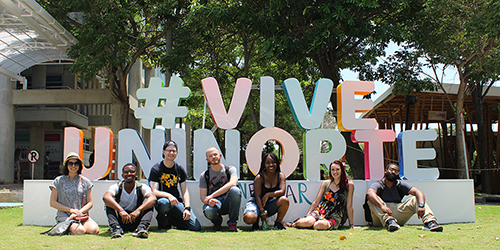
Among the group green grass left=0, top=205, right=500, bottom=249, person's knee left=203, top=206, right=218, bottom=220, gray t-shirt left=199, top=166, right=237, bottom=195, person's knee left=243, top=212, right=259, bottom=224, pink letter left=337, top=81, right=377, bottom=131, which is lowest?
green grass left=0, top=205, right=500, bottom=249

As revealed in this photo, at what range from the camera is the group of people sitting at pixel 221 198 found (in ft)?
19.7

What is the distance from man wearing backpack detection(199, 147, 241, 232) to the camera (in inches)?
243

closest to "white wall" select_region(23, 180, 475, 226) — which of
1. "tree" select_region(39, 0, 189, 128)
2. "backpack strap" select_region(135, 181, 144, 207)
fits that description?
"backpack strap" select_region(135, 181, 144, 207)

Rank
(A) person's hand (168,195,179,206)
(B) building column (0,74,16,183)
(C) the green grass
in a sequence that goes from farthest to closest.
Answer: (B) building column (0,74,16,183), (A) person's hand (168,195,179,206), (C) the green grass

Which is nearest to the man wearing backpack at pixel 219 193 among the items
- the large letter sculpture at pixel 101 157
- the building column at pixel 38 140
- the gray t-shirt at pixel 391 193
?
the large letter sculpture at pixel 101 157

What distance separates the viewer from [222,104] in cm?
773

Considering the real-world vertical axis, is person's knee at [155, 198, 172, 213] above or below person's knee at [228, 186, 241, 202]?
below

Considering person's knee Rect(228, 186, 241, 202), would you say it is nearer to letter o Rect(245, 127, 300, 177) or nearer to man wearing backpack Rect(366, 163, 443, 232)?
letter o Rect(245, 127, 300, 177)

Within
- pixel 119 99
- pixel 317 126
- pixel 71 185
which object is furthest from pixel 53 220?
pixel 119 99

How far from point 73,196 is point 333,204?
397cm

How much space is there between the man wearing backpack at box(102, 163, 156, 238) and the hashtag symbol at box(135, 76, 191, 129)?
1814mm

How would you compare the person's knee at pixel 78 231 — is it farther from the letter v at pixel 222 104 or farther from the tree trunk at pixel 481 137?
the tree trunk at pixel 481 137

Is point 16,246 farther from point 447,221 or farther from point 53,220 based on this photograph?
point 447,221

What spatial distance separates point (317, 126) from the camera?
25.1ft
